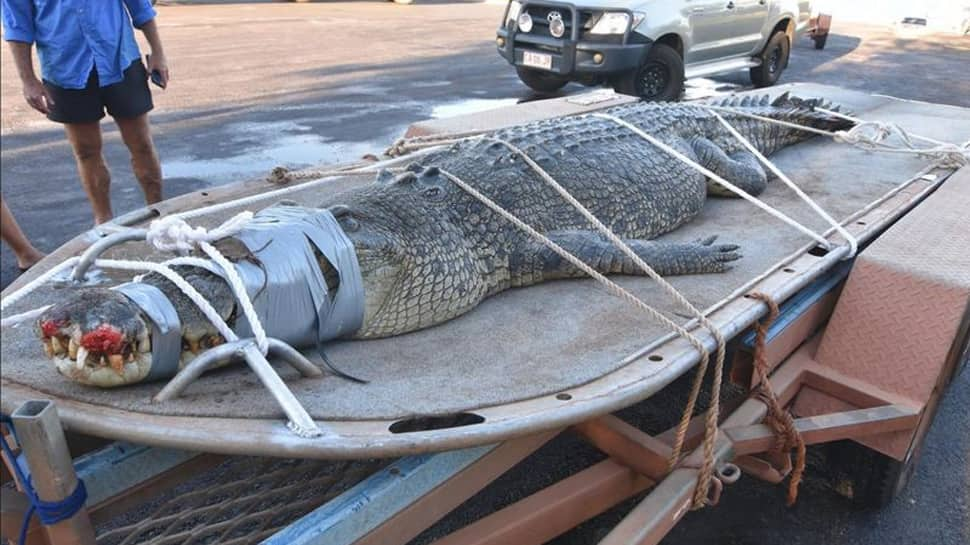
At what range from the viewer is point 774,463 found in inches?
80.1

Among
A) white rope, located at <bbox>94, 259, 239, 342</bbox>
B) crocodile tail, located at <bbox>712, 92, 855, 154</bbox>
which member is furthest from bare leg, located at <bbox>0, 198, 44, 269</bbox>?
crocodile tail, located at <bbox>712, 92, 855, 154</bbox>

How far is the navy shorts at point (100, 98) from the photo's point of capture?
3053 millimetres

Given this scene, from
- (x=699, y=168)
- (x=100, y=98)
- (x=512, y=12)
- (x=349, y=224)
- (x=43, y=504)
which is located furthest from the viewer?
(x=512, y=12)

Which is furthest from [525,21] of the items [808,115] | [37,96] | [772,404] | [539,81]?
[772,404]

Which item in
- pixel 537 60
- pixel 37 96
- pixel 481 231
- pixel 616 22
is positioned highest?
pixel 37 96

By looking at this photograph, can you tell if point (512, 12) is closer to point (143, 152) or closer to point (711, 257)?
point (143, 152)

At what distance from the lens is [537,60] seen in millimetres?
7035

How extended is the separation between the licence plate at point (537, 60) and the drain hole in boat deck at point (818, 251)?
5023mm

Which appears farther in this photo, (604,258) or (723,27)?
(723,27)

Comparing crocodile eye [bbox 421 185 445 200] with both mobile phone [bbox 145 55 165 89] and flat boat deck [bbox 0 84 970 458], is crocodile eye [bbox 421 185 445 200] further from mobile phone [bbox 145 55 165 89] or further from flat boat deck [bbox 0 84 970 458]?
mobile phone [bbox 145 55 165 89]

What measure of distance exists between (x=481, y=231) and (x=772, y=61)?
789cm

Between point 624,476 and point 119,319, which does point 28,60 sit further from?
point 624,476

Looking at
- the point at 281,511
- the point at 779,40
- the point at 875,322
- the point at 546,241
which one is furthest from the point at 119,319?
the point at 779,40

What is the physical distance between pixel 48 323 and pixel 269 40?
10.3 m
